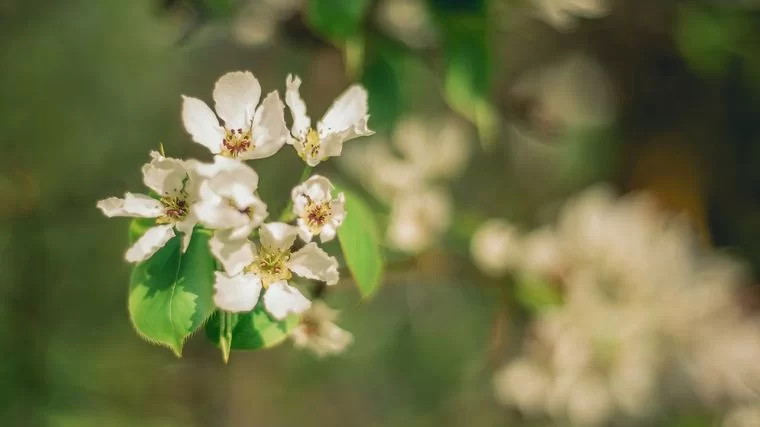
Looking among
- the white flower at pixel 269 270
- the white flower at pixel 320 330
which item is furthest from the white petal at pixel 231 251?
the white flower at pixel 320 330

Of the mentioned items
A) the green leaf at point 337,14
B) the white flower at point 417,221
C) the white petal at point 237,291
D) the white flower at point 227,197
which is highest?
the green leaf at point 337,14

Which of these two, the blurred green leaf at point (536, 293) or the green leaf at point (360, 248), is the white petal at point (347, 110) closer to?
the green leaf at point (360, 248)

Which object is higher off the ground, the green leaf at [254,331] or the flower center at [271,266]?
the flower center at [271,266]

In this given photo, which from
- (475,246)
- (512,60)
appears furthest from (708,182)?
(475,246)

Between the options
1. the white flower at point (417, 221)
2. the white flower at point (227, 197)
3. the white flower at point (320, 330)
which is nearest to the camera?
the white flower at point (227, 197)

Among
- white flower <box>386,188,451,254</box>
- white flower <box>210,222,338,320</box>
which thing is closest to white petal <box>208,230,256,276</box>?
white flower <box>210,222,338,320</box>

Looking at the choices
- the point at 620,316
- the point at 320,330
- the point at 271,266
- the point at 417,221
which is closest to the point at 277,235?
the point at 271,266

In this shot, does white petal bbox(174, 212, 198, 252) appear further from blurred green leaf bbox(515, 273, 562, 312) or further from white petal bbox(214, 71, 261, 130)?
blurred green leaf bbox(515, 273, 562, 312)
